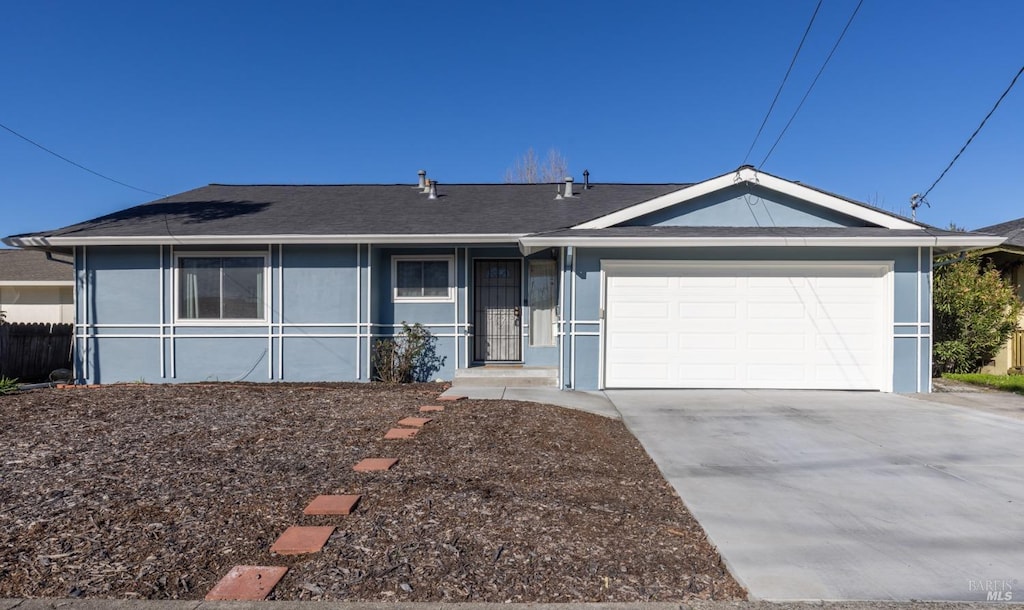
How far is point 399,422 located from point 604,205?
811 cm

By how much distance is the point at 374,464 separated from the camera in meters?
5.29

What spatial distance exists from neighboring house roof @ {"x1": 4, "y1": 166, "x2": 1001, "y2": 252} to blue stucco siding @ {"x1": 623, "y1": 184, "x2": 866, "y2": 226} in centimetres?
15

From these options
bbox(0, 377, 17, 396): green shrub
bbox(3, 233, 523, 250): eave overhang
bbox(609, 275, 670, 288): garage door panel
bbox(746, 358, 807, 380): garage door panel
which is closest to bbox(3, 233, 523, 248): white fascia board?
bbox(3, 233, 523, 250): eave overhang

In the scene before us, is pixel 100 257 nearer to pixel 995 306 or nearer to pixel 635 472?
pixel 635 472

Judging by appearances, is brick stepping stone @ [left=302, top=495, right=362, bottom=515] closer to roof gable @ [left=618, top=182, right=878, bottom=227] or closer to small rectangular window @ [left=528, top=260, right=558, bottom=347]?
roof gable @ [left=618, top=182, right=878, bottom=227]

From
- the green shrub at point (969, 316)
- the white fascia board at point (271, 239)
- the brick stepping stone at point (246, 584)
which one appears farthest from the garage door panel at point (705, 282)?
the brick stepping stone at point (246, 584)

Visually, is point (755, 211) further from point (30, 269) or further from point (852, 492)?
point (30, 269)

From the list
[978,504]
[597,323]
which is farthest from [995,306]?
[978,504]

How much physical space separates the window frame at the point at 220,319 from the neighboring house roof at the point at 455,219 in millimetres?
463

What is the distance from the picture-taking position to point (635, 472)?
17.9 ft

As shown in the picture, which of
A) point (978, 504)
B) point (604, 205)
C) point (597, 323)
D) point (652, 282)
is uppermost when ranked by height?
point (604, 205)

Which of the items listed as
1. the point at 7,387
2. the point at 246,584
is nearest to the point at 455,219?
the point at 7,387

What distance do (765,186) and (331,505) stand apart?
883 centimetres

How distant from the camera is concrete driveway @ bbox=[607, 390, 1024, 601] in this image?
348 centimetres
